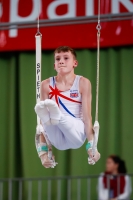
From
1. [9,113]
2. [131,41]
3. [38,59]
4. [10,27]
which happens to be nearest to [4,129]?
[9,113]

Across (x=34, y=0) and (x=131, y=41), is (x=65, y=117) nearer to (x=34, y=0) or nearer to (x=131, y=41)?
(x=131, y=41)

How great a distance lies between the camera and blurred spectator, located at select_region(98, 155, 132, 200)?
5.32m

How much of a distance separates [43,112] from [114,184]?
6.20ft

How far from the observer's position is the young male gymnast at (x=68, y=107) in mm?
3994

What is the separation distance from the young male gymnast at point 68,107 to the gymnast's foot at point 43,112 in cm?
13

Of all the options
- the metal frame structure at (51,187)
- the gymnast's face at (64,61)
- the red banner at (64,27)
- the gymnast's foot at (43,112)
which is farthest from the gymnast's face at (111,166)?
the gymnast's foot at (43,112)

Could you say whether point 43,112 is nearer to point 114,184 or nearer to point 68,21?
point 114,184

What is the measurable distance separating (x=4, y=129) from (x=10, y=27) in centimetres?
116

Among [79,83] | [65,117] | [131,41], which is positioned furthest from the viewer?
[131,41]

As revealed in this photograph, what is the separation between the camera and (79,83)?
4152 millimetres

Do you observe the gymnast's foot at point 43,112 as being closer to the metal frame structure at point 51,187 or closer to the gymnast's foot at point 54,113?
the gymnast's foot at point 54,113

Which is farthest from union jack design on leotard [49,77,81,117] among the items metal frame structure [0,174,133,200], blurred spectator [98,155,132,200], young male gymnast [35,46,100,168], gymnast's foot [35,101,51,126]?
metal frame structure [0,174,133,200]

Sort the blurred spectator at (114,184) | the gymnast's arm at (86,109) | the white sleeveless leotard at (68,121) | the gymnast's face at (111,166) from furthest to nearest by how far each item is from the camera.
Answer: the gymnast's face at (111,166), the blurred spectator at (114,184), the gymnast's arm at (86,109), the white sleeveless leotard at (68,121)

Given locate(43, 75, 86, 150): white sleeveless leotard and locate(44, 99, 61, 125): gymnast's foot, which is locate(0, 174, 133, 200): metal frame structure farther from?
locate(44, 99, 61, 125): gymnast's foot
